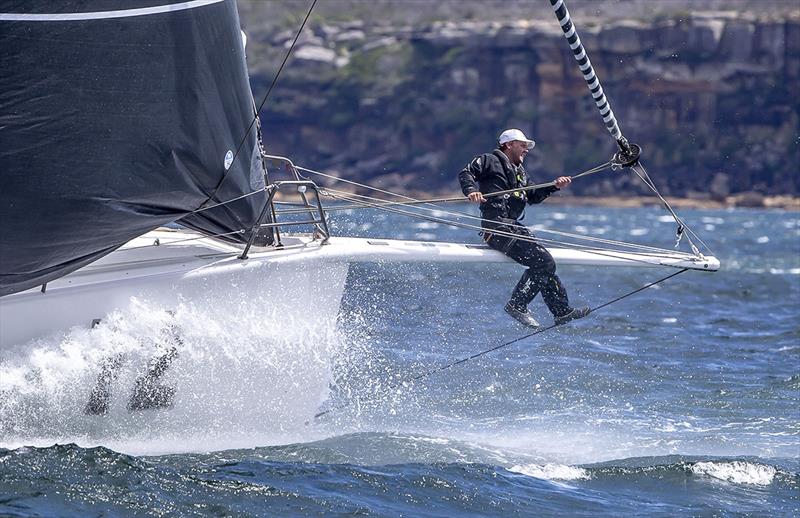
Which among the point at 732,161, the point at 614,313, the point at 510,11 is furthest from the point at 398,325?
the point at 510,11

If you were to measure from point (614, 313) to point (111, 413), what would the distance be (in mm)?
7406

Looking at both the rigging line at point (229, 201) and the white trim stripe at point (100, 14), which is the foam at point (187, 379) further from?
the white trim stripe at point (100, 14)

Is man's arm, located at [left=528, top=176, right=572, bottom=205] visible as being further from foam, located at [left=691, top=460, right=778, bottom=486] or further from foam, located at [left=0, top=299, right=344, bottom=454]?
foam, located at [left=691, top=460, right=778, bottom=486]

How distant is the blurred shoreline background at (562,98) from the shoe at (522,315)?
187 feet

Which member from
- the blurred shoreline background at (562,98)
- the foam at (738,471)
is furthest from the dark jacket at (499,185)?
the blurred shoreline background at (562,98)

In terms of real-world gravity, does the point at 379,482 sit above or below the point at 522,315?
below

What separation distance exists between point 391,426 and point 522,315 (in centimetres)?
102

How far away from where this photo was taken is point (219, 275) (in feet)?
20.9

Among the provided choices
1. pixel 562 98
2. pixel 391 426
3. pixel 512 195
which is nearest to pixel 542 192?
pixel 512 195

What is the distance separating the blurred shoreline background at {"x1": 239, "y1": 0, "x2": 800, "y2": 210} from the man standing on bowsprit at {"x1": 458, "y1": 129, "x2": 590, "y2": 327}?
56951 millimetres

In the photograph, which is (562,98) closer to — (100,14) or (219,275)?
(219,275)

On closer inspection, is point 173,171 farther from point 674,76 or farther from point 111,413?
point 674,76

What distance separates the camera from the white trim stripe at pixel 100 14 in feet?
17.7

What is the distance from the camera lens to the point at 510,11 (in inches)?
3095
